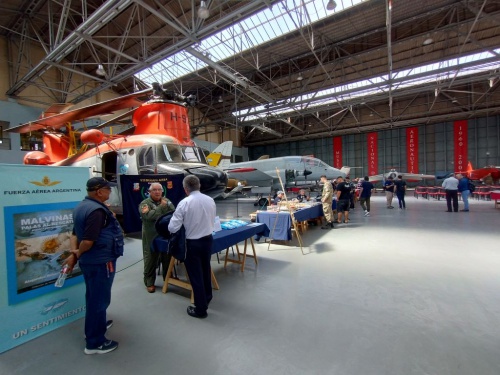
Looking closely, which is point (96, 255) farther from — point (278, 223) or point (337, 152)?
point (337, 152)

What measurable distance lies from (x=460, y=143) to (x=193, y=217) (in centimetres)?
2893

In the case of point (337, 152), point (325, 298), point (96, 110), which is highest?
point (337, 152)

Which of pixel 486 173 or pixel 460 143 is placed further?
pixel 460 143

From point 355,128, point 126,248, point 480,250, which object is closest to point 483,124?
point 355,128

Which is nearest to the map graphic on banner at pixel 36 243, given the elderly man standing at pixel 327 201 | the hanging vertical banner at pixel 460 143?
the elderly man standing at pixel 327 201

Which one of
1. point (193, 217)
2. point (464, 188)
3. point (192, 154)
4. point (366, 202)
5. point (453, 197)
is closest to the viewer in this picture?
point (193, 217)

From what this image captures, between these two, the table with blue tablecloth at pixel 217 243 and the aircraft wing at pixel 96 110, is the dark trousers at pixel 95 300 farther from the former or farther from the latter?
the aircraft wing at pixel 96 110

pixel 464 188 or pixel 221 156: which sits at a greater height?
pixel 221 156

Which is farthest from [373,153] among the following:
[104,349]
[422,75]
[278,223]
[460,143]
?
[104,349]

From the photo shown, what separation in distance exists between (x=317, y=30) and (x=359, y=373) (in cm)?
1407

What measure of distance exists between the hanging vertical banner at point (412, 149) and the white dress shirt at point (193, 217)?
27.6 metres

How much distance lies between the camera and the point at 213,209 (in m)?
2.86

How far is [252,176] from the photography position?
576 inches

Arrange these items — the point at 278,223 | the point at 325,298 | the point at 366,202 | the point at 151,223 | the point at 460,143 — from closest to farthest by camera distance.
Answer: the point at 325,298
the point at 151,223
the point at 278,223
the point at 366,202
the point at 460,143
